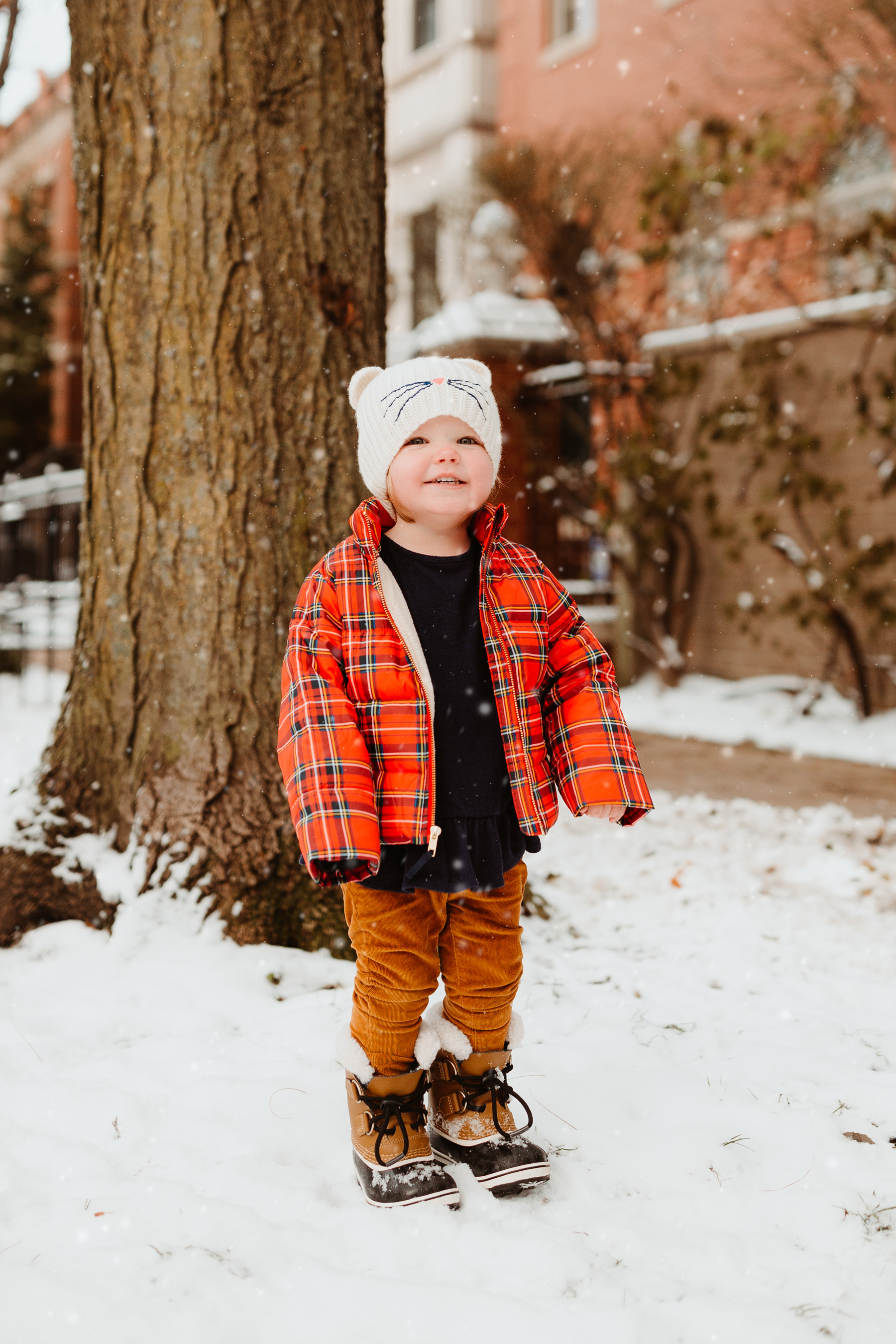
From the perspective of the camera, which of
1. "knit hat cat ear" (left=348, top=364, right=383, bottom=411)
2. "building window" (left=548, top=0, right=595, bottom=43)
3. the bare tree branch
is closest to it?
"knit hat cat ear" (left=348, top=364, right=383, bottom=411)

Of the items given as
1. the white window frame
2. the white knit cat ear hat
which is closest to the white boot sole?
the white knit cat ear hat

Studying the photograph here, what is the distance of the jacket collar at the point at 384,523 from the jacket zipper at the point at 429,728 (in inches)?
2.4

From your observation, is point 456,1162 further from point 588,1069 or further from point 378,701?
point 378,701

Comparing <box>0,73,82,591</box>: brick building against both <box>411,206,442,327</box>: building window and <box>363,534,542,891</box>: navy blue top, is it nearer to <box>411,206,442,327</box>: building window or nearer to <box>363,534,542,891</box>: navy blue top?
<box>411,206,442,327</box>: building window

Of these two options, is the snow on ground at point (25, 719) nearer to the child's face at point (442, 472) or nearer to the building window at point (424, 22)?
the child's face at point (442, 472)

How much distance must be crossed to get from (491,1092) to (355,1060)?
28cm

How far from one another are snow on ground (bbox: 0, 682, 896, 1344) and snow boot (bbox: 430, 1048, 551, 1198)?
1.7 inches

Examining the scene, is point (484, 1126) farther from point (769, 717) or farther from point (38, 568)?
point (38, 568)

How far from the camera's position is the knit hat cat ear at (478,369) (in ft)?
6.24

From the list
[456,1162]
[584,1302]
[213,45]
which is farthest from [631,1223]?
[213,45]

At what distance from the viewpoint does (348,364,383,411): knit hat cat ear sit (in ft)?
6.37

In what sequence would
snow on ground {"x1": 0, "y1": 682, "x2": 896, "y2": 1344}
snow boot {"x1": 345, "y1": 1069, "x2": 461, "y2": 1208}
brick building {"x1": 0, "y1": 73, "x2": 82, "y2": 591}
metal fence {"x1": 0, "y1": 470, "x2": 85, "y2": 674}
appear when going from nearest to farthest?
snow on ground {"x1": 0, "y1": 682, "x2": 896, "y2": 1344}
snow boot {"x1": 345, "y1": 1069, "x2": 461, "y2": 1208}
metal fence {"x1": 0, "y1": 470, "x2": 85, "y2": 674}
brick building {"x1": 0, "y1": 73, "x2": 82, "y2": 591}

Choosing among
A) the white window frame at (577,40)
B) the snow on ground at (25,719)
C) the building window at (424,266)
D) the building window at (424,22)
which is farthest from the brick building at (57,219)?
the white window frame at (577,40)

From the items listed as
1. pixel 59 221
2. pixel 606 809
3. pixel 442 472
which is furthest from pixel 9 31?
pixel 59 221
